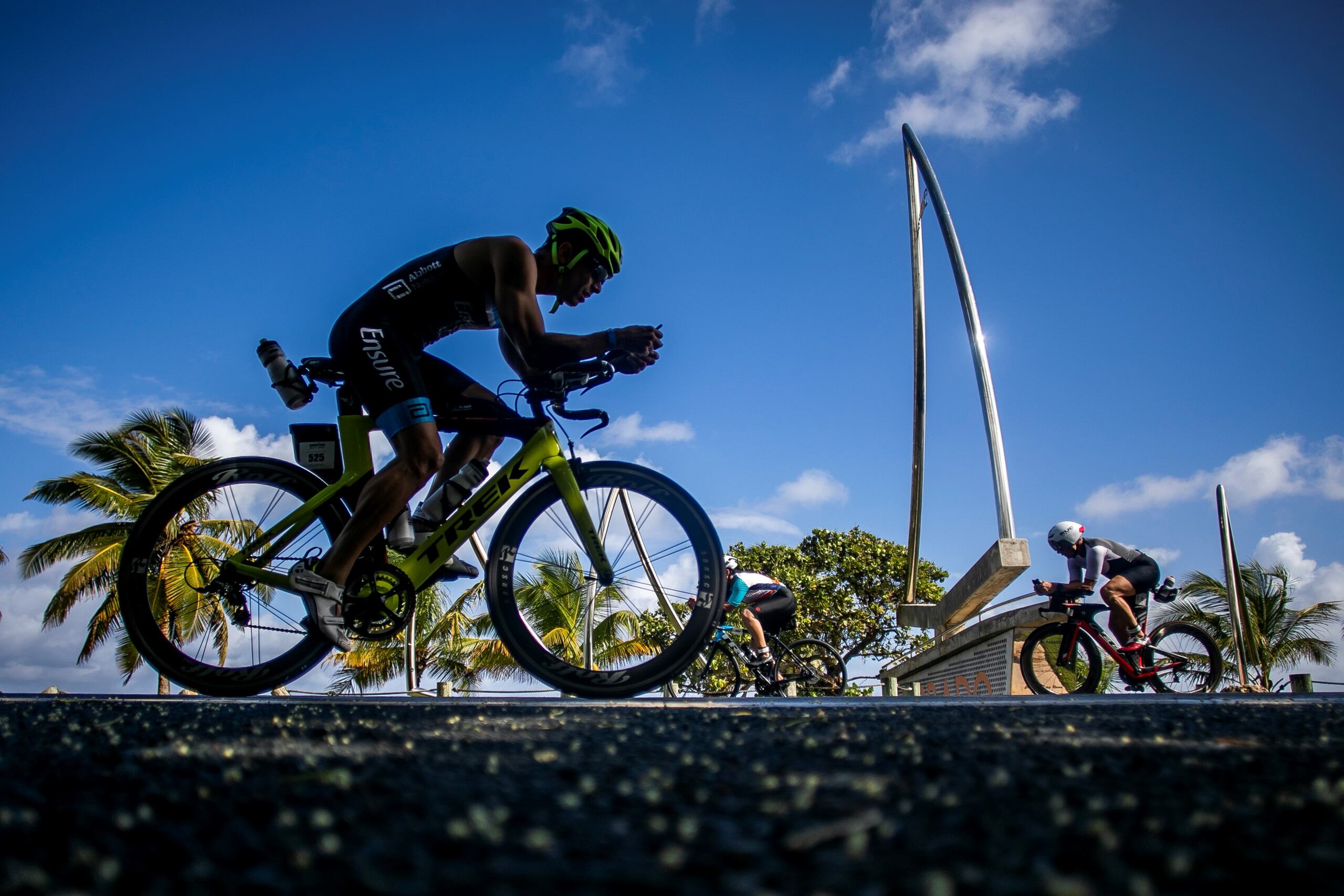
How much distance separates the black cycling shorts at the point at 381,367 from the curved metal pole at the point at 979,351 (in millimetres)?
9474

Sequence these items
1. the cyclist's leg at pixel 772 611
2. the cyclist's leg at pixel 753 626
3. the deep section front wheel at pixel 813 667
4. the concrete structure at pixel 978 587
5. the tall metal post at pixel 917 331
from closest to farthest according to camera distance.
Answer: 1. the concrete structure at pixel 978 587
2. the cyclist's leg at pixel 753 626
3. the cyclist's leg at pixel 772 611
4. the deep section front wheel at pixel 813 667
5. the tall metal post at pixel 917 331

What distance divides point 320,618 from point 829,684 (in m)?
9.87

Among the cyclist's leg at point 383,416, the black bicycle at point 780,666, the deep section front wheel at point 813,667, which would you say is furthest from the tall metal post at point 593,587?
the deep section front wheel at point 813,667

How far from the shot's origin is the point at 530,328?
3.02 m

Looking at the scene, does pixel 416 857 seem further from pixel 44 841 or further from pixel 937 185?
pixel 937 185

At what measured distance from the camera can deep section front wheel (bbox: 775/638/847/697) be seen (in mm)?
11633

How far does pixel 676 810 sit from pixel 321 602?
2416mm

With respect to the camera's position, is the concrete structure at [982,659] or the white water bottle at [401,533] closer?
the white water bottle at [401,533]

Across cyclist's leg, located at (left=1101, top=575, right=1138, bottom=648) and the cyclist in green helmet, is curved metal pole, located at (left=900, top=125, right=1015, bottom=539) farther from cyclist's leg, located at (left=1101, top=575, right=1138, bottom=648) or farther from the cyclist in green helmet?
the cyclist in green helmet

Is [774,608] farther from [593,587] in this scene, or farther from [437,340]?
[437,340]

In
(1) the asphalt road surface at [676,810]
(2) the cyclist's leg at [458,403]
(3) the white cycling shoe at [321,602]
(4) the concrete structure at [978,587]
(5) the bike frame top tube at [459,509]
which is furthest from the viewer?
(4) the concrete structure at [978,587]

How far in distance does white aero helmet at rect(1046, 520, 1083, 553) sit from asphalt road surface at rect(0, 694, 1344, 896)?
8055 mm

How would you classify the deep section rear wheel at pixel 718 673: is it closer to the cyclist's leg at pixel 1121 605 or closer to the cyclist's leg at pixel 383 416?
the cyclist's leg at pixel 1121 605

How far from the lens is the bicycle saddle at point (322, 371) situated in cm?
329
